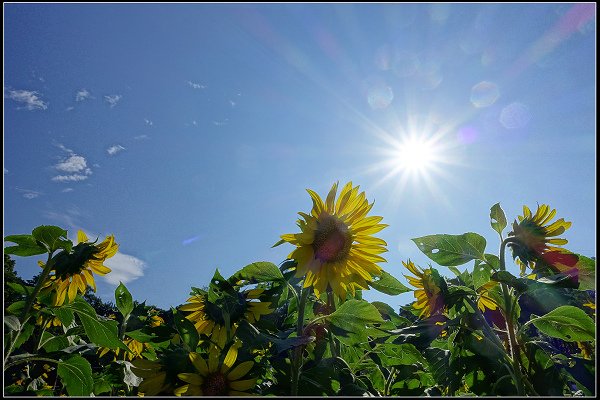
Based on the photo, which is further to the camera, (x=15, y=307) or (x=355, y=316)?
(x=15, y=307)

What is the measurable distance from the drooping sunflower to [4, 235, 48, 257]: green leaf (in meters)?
1.27

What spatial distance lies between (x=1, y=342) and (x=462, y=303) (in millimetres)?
2009

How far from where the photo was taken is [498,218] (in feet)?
7.40

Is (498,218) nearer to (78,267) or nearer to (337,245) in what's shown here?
(337,245)

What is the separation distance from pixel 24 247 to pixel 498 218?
8.19 ft

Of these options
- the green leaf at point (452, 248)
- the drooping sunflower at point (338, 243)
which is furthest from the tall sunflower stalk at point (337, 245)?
the green leaf at point (452, 248)

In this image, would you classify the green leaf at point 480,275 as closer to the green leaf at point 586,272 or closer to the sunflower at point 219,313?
the green leaf at point 586,272

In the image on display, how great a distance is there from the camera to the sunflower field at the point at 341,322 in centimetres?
161

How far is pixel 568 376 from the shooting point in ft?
5.49

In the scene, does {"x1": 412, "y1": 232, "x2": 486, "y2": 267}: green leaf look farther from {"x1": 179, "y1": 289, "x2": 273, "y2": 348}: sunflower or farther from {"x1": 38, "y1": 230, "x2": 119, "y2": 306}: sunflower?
{"x1": 38, "y1": 230, "x2": 119, "y2": 306}: sunflower

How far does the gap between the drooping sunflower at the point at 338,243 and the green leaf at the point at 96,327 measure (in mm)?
897

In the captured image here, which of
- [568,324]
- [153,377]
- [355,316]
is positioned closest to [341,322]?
[355,316]

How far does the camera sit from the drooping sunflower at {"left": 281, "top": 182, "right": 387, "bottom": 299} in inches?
74.8

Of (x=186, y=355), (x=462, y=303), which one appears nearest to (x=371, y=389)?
(x=462, y=303)
